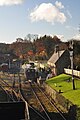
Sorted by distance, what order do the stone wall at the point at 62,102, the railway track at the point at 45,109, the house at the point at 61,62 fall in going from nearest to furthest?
1. the railway track at the point at 45,109
2. the stone wall at the point at 62,102
3. the house at the point at 61,62

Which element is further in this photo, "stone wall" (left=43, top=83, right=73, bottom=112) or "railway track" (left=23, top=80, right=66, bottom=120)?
"stone wall" (left=43, top=83, right=73, bottom=112)

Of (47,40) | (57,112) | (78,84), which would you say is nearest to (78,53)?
(78,84)

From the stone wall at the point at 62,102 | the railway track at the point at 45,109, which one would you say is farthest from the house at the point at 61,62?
the stone wall at the point at 62,102

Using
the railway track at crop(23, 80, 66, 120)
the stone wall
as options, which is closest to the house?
the railway track at crop(23, 80, 66, 120)

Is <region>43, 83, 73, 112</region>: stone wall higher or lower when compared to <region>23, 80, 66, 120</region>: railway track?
higher

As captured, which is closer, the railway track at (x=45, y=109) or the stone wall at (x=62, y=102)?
the railway track at (x=45, y=109)

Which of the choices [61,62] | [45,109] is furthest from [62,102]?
[61,62]

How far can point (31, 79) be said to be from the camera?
5538cm

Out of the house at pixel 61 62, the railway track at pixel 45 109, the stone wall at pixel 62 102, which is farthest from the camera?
the house at pixel 61 62

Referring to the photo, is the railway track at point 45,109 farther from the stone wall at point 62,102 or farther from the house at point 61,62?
the house at point 61,62

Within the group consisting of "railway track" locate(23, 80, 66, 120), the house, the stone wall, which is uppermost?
the house

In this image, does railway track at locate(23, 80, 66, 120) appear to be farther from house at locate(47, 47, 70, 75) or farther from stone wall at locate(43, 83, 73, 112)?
house at locate(47, 47, 70, 75)

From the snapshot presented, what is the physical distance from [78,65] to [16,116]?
39418 millimetres

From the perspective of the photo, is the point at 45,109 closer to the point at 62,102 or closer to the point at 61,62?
the point at 62,102
